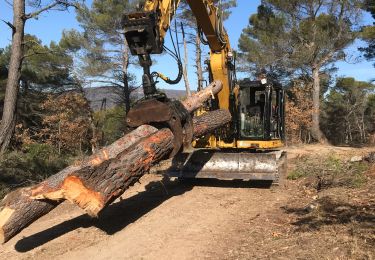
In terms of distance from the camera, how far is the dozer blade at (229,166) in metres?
9.70

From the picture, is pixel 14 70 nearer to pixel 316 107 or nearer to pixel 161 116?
pixel 161 116

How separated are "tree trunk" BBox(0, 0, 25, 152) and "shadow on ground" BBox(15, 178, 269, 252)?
3.42 metres

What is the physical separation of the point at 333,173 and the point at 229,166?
229cm

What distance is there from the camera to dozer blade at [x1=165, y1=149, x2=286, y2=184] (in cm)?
970

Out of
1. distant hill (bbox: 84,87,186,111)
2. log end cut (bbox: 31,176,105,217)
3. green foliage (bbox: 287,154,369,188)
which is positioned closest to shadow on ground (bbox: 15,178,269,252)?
log end cut (bbox: 31,176,105,217)

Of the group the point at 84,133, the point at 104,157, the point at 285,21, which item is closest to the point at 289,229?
the point at 104,157

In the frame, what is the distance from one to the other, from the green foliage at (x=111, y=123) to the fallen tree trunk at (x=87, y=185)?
844 inches

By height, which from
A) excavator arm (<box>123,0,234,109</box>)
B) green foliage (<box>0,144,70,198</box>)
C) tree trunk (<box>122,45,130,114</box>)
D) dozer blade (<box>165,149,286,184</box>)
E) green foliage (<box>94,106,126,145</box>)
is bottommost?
green foliage (<box>0,144,70,198</box>)

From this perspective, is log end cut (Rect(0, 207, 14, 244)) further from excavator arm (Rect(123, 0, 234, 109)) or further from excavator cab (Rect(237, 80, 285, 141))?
excavator cab (Rect(237, 80, 285, 141))

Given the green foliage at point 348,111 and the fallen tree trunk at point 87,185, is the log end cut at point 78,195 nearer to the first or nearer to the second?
the fallen tree trunk at point 87,185

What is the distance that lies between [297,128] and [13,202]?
80.1ft

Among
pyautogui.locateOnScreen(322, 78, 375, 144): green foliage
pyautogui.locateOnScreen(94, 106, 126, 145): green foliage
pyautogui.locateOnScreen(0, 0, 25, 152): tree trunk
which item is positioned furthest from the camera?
pyautogui.locateOnScreen(322, 78, 375, 144): green foliage

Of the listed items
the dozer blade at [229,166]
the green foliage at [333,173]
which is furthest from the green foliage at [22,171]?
the green foliage at [333,173]

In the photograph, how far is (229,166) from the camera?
10.0 metres
